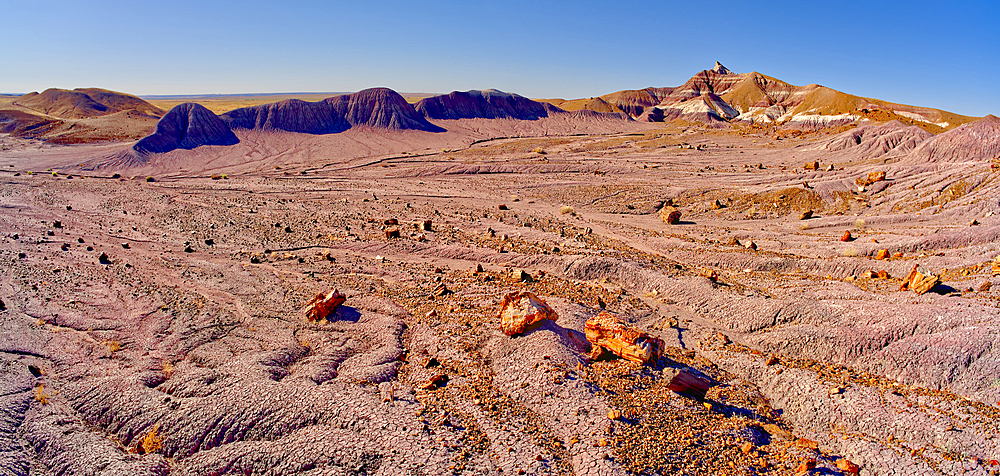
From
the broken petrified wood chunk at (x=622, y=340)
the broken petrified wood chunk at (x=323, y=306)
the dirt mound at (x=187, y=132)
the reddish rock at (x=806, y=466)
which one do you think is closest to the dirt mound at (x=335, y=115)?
the dirt mound at (x=187, y=132)

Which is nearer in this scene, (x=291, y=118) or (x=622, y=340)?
(x=622, y=340)

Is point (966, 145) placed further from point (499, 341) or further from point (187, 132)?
point (187, 132)

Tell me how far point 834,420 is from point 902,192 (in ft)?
79.4

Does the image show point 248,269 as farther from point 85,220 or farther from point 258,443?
point 85,220

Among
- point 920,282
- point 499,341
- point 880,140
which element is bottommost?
point 499,341

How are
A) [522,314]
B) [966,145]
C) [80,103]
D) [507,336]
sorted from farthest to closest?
[80,103], [966,145], [507,336], [522,314]

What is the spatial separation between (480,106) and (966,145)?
77376mm

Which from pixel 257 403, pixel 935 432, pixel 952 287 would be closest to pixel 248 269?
pixel 257 403

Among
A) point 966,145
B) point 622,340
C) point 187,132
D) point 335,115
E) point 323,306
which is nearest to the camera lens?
point 622,340

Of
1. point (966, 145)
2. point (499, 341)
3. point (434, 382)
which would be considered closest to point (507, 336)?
point (499, 341)

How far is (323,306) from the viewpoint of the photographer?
12.9 meters

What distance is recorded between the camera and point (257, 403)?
8.62 meters

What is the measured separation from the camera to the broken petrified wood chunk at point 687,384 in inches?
360

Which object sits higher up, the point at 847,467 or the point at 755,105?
the point at 755,105
